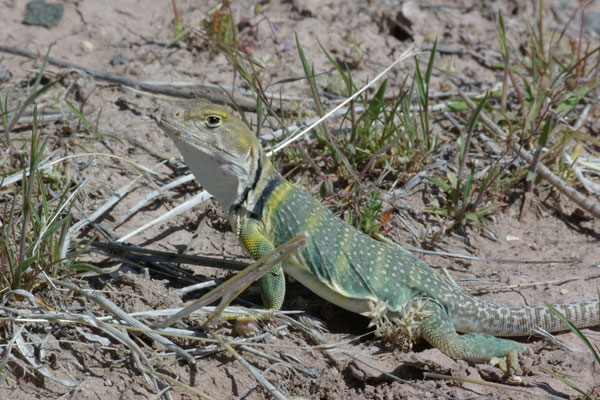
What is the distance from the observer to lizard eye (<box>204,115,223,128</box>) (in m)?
3.62

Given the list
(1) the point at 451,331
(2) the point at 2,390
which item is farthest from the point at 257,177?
(2) the point at 2,390

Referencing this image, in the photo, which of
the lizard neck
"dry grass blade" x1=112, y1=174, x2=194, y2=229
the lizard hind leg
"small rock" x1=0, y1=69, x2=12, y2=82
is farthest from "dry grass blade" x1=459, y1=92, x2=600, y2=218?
"small rock" x1=0, y1=69, x2=12, y2=82

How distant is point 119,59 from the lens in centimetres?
612

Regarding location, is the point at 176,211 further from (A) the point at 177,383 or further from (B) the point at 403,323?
(B) the point at 403,323

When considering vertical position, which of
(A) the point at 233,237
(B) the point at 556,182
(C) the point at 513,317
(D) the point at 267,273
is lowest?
(A) the point at 233,237

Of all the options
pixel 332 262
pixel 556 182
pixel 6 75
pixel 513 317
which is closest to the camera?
pixel 332 262

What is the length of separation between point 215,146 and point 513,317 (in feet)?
7.36

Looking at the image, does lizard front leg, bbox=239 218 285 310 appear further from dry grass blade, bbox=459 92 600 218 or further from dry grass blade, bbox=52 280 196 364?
dry grass blade, bbox=459 92 600 218

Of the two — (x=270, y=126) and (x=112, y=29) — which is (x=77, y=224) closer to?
(x=270, y=126)

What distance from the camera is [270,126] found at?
5605 millimetres

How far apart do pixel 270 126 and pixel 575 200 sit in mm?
2733

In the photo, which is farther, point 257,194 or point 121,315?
point 257,194

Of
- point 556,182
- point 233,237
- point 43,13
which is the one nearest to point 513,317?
point 556,182

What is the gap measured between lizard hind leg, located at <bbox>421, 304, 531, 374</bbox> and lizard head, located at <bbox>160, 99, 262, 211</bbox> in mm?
1471
